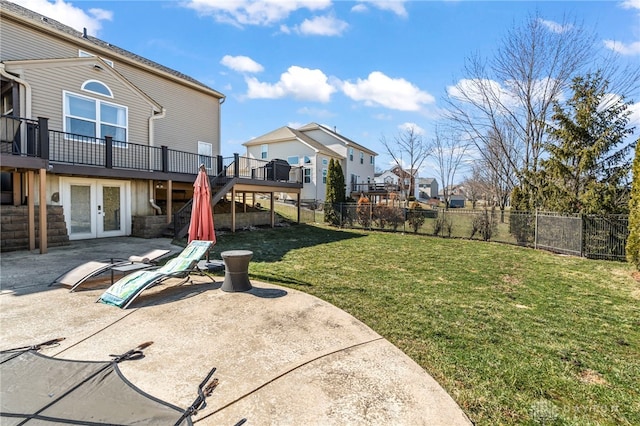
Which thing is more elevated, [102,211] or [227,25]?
[227,25]

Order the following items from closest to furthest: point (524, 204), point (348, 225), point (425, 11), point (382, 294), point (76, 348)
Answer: point (76, 348), point (382, 294), point (425, 11), point (524, 204), point (348, 225)

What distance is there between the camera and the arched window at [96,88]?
11.1 m

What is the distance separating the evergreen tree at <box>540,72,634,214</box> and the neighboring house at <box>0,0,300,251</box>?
13636 mm

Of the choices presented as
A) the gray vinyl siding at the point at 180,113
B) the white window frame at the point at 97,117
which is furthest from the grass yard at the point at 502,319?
the gray vinyl siding at the point at 180,113

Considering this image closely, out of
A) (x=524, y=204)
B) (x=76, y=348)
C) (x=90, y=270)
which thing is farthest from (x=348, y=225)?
(x=76, y=348)

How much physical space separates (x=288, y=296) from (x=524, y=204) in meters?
12.6

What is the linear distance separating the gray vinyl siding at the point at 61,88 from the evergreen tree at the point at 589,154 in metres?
15.5

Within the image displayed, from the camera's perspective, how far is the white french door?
10805 mm

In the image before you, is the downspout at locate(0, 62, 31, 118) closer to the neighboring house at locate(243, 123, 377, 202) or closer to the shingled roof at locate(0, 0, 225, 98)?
the shingled roof at locate(0, 0, 225, 98)

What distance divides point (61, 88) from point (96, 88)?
1.08m

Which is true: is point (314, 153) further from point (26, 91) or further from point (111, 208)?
point (26, 91)

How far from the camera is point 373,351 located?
11.5ft

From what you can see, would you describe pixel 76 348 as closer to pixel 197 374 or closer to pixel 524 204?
pixel 197 374

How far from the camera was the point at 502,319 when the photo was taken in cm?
459
